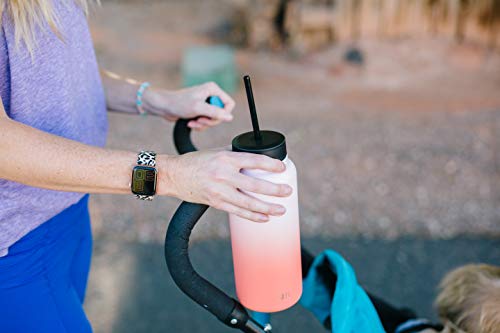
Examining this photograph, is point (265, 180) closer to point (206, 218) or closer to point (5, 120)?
point (5, 120)

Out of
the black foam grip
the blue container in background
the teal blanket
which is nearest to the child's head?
Result: the teal blanket

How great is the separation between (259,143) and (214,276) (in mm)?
1851

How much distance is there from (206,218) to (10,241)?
82.2 inches

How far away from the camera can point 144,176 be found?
991 millimetres

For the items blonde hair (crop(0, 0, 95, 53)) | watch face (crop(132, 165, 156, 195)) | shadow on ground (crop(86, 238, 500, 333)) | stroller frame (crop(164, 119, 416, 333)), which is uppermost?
blonde hair (crop(0, 0, 95, 53))

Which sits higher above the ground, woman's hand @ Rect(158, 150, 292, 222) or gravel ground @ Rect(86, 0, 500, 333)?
A: woman's hand @ Rect(158, 150, 292, 222)

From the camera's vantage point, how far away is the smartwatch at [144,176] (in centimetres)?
99

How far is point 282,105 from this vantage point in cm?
491

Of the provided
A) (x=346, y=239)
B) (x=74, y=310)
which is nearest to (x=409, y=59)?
(x=346, y=239)

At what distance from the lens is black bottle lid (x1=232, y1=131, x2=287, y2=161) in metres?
0.99

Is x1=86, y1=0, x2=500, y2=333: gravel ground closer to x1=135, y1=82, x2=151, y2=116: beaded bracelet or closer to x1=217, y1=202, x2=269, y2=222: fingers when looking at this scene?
x1=135, y1=82, x2=151, y2=116: beaded bracelet

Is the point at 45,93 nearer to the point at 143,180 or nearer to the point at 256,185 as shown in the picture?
the point at 143,180

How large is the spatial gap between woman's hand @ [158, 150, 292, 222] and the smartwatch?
36 millimetres

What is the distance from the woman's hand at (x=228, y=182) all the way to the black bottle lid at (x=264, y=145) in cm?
3
